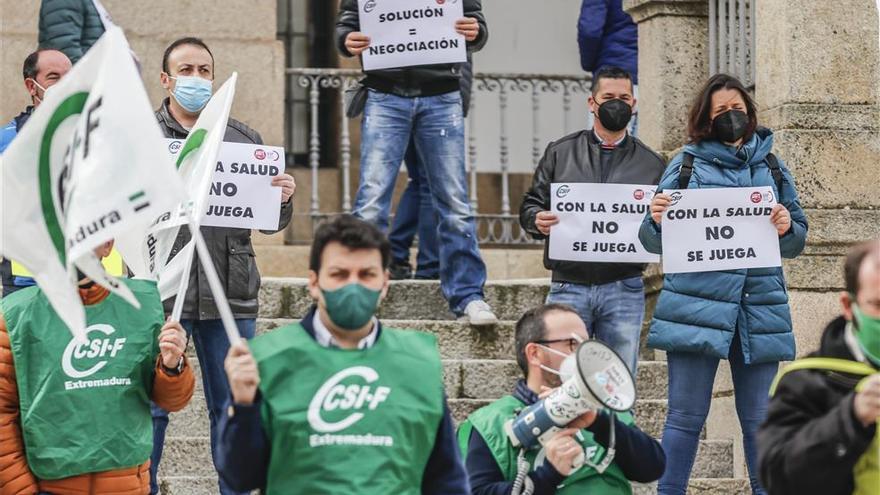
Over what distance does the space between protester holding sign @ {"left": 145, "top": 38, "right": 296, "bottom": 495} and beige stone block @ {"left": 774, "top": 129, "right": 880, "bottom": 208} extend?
273cm

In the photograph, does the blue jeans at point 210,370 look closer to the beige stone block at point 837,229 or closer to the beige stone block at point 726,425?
the beige stone block at point 726,425

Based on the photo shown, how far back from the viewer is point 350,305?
6.00 meters

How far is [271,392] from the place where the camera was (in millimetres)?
6023

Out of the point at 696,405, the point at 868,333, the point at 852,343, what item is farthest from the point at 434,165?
the point at 868,333

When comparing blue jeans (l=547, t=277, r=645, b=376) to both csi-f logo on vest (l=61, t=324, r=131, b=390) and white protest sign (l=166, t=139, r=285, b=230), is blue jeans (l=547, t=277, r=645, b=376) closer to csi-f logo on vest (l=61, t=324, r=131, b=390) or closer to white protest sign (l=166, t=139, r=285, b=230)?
white protest sign (l=166, t=139, r=285, b=230)

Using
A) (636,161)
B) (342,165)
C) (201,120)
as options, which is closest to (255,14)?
(342,165)

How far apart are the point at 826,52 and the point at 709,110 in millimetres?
1974

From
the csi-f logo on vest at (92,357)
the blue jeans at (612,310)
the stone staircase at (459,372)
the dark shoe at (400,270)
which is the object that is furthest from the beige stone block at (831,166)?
the csi-f logo on vest at (92,357)

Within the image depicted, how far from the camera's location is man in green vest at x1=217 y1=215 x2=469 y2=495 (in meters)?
5.99

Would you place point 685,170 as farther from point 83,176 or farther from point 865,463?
point 83,176

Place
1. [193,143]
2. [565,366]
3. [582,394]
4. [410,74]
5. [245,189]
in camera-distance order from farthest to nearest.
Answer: [410,74]
[245,189]
[193,143]
[565,366]
[582,394]

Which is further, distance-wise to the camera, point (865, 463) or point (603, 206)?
point (603, 206)

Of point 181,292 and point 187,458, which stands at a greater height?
point 181,292

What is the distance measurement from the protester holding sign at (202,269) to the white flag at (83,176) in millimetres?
2285
